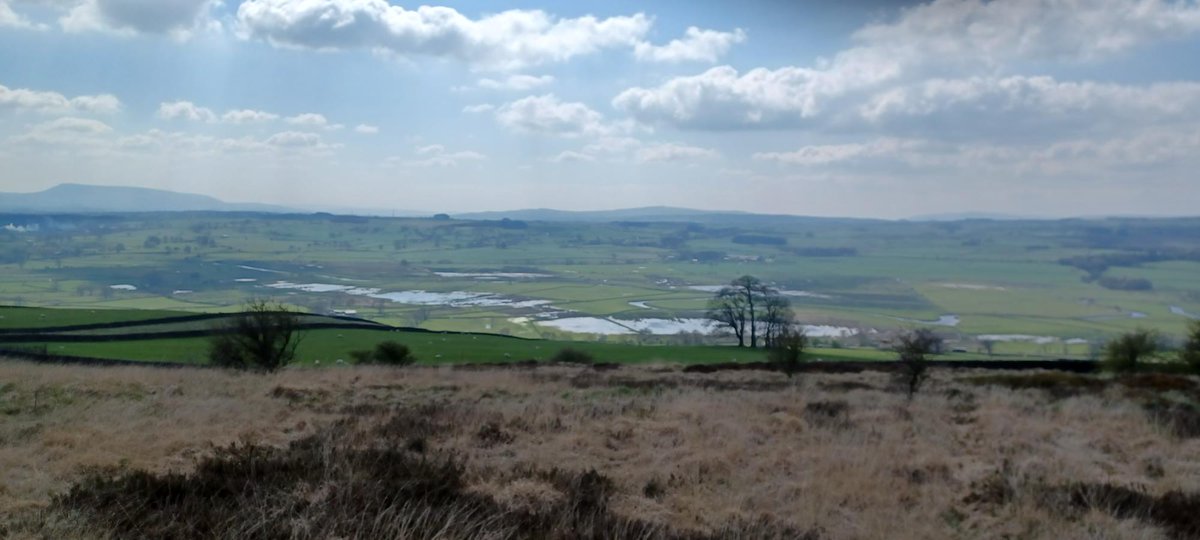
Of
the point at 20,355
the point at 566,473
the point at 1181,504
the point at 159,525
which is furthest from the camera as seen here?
the point at 20,355

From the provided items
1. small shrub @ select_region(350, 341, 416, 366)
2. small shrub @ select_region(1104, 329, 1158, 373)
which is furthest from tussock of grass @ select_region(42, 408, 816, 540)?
small shrub @ select_region(1104, 329, 1158, 373)

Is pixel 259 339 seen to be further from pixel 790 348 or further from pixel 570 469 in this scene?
pixel 570 469

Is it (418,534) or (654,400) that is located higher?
(418,534)

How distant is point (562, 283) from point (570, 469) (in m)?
123

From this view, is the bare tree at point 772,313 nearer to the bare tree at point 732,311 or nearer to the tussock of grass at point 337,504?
the bare tree at point 732,311

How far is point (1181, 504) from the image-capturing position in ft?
25.1

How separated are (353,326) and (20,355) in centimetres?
2770

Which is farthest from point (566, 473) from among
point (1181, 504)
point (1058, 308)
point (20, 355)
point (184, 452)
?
point (1058, 308)

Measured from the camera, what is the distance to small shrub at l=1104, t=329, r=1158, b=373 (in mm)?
38562

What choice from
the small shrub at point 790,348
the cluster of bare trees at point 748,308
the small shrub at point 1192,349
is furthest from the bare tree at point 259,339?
the cluster of bare trees at point 748,308

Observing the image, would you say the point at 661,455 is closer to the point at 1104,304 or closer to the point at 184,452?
the point at 184,452

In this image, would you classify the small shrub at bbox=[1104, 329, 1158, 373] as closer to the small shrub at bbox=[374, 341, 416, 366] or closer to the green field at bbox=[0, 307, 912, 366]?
the green field at bbox=[0, 307, 912, 366]

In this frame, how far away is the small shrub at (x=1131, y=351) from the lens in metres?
38.6

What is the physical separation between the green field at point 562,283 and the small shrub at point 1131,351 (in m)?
10.8
